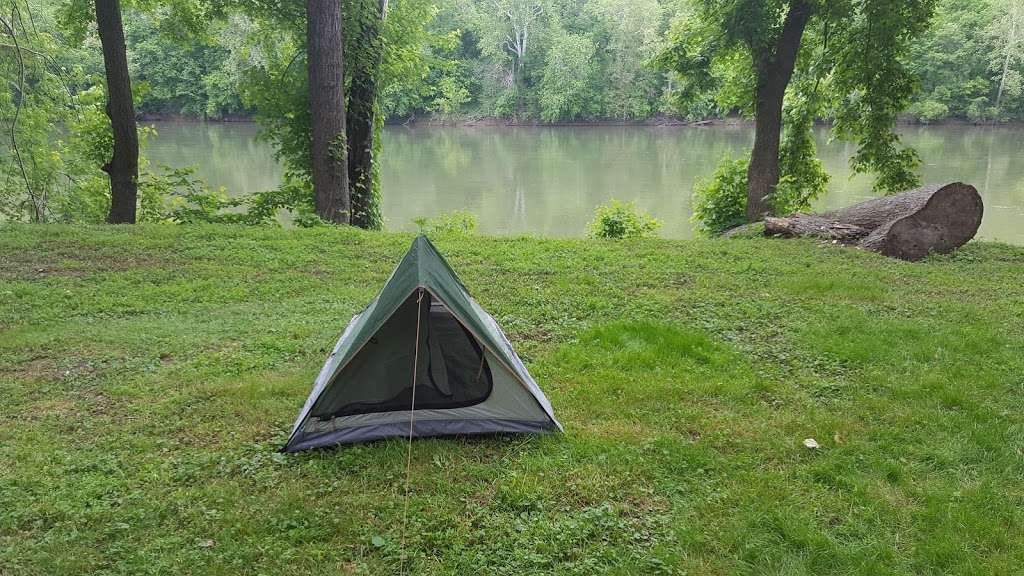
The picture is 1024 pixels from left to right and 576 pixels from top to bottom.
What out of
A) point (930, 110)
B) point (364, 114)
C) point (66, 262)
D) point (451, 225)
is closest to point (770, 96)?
point (451, 225)

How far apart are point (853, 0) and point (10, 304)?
38.4 feet

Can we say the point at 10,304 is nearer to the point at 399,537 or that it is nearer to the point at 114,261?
the point at 114,261

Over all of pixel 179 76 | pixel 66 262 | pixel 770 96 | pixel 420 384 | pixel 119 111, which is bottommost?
pixel 420 384

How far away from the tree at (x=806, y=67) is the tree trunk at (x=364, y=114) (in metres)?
4.85

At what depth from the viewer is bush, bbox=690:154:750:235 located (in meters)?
11.8

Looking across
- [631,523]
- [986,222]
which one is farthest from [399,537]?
[986,222]

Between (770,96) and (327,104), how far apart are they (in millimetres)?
6837

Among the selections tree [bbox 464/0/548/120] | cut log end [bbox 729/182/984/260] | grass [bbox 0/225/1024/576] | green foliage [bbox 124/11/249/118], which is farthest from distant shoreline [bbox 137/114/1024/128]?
grass [bbox 0/225/1024/576]

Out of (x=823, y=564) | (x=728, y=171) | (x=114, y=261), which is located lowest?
(x=823, y=564)

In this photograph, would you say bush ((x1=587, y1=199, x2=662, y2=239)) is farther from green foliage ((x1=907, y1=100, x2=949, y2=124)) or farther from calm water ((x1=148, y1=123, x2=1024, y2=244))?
green foliage ((x1=907, y1=100, x2=949, y2=124))

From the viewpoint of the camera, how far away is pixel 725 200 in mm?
11891

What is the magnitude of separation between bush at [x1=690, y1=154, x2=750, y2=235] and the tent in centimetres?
861

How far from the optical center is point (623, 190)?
20672mm

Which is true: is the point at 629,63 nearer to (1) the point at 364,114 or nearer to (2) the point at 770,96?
(2) the point at 770,96
